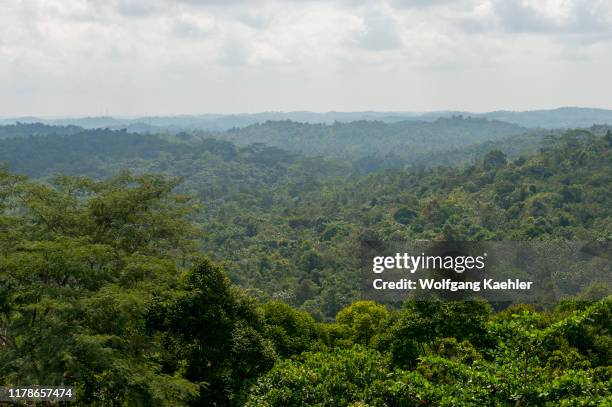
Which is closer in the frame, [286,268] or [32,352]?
[32,352]

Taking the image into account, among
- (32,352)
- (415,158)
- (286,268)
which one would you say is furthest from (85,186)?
(415,158)

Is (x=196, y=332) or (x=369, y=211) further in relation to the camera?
(x=369, y=211)

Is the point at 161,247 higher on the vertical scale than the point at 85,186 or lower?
lower

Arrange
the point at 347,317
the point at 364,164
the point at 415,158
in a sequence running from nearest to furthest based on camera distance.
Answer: the point at 347,317, the point at 364,164, the point at 415,158

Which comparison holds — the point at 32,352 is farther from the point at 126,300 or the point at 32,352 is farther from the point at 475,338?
the point at 475,338

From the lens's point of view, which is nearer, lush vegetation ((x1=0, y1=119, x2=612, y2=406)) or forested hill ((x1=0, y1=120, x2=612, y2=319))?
lush vegetation ((x1=0, y1=119, x2=612, y2=406))

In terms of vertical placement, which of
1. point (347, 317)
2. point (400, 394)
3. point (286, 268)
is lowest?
point (286, 268)

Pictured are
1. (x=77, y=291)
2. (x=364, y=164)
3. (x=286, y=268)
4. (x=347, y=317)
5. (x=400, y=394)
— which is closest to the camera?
(x=400, y=394)

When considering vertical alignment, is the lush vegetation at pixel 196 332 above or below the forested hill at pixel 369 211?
above

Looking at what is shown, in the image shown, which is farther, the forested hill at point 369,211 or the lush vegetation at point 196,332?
the forested hill at point 369,211

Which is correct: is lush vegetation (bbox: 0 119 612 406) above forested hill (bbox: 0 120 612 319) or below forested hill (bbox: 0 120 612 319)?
above

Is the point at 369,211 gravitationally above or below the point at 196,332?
below
